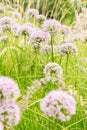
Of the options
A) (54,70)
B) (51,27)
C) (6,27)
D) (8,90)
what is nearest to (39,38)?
(51,27)

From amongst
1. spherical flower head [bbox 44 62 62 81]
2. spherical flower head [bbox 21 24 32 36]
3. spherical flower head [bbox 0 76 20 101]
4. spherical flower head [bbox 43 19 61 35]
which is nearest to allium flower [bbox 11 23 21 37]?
spherical flower head [bbox 21 24 32 36]

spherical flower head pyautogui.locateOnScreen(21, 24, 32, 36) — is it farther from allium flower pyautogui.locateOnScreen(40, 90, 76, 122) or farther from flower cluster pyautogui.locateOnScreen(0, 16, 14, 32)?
→ allium flower pyautogui.locateOnScreen(40, 90, 76, 122)

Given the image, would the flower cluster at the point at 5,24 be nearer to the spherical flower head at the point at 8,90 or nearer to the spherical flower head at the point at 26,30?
the spherical flower head at the point at 26,30

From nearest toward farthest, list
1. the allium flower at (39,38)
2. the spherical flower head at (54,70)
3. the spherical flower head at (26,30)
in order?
the spherical flower head at (54,70), the allium flower at (39,38), the spherical flower head at (26,30)

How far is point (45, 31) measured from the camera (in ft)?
7.06

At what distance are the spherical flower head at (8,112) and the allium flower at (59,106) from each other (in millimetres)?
85

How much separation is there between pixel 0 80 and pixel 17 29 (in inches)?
60.0

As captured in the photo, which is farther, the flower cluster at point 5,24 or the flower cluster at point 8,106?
the flower cluster at point 5,24

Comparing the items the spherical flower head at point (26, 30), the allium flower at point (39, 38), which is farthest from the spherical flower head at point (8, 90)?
the spherical flower head at point (26, 30)

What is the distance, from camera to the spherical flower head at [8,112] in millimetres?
973

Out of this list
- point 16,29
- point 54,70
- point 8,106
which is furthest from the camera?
point 16,29

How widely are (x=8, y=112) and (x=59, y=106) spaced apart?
0.13 meters

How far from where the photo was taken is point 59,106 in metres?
1.00

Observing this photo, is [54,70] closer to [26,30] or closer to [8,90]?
[26,30]
